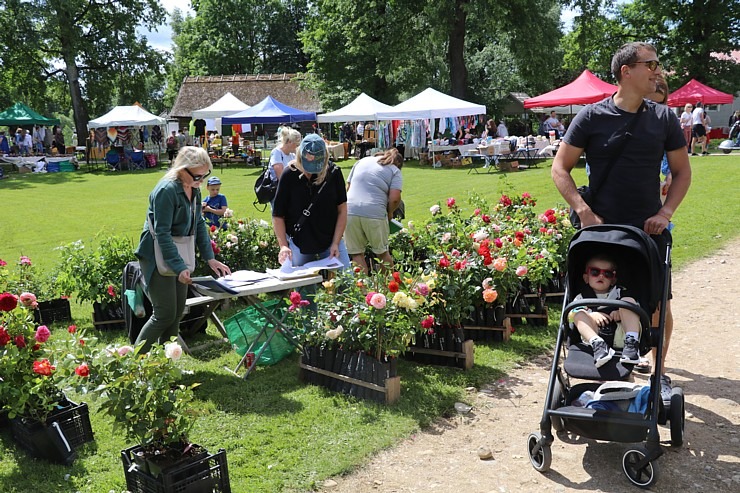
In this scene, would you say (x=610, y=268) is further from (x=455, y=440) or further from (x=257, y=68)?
(x=257, y=68)

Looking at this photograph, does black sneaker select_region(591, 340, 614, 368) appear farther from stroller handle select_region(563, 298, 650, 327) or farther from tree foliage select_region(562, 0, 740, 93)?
tree foliage select_region(562, 0, 740, 93)

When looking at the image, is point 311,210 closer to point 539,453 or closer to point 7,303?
point 7,303

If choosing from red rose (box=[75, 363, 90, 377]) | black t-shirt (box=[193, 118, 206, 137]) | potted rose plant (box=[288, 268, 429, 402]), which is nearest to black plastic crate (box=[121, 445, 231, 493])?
red rose (box=[75, 363, 90, 377])

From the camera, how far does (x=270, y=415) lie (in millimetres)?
4645

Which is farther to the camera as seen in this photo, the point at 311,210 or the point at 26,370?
the point at 311,210

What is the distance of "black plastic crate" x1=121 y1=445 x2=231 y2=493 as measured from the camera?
132 inches

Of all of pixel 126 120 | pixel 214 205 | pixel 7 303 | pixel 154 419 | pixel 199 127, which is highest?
pixel 126 120

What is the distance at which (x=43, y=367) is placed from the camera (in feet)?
12.5

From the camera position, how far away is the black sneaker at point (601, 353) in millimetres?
3799

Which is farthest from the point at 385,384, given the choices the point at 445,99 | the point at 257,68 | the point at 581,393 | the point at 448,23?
the point at 257,68

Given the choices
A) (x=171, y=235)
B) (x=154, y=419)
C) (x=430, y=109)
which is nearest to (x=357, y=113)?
(x=430, y=109)

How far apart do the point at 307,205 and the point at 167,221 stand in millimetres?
1313

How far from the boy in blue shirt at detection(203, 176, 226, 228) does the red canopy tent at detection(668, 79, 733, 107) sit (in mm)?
24577

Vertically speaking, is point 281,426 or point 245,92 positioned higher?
point 245,92
